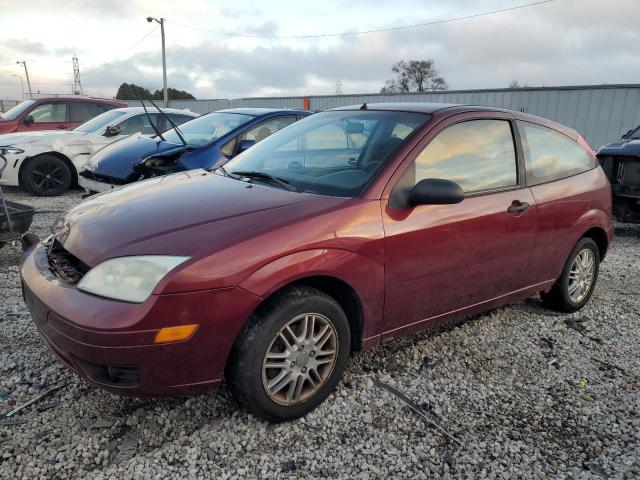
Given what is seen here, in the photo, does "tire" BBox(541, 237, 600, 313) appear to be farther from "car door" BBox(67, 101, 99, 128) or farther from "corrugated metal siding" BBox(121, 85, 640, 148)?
"car door" BBox(67, 101, 99, 128)

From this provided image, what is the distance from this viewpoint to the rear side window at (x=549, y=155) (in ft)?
12.0

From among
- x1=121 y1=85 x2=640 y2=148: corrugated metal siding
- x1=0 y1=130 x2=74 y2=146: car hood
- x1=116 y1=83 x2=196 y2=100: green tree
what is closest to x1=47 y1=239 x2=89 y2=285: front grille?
x1=0 y1=130 x2=74 y2=146: car hood

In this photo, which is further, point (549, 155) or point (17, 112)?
point (17, 112)

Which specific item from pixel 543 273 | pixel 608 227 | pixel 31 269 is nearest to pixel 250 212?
pixel 31 269

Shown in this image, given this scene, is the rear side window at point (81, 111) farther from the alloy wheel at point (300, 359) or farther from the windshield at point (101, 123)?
the alloy wheel at point (300, 359)

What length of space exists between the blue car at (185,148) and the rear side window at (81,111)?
4601mm

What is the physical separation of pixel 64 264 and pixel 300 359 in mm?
1302

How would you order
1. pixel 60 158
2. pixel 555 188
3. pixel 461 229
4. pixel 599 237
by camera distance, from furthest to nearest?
pixel 60 158 < pixel 599 237 < pixel 555 188 < pixel 461 229

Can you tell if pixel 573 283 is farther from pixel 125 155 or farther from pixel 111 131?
pixel 111 131

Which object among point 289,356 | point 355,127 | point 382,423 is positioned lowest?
point 382,423

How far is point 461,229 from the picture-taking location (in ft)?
10.0

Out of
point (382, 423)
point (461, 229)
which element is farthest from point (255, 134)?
point (382, 423)

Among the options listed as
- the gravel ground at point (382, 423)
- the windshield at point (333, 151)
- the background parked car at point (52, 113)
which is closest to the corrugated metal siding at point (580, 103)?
the background parked car at point (52, 113)

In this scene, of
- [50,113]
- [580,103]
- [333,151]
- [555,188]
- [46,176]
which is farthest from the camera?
[580,103]
